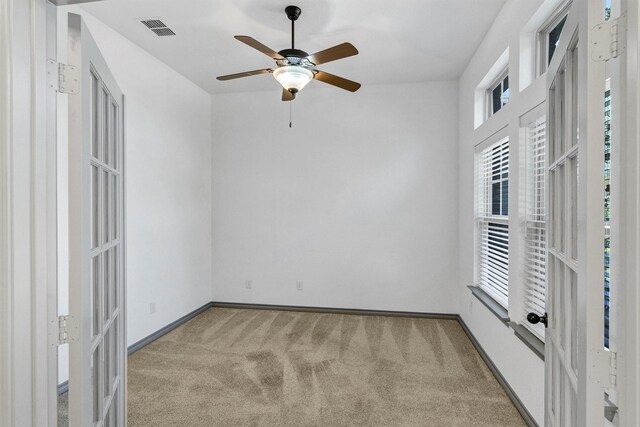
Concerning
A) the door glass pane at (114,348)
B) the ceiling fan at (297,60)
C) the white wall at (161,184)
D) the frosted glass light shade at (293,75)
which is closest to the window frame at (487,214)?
the ceiling fan at (297,60)

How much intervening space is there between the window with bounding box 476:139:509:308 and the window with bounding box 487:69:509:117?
390 millimetres

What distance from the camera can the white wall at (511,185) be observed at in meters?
2.29

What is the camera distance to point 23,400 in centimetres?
98

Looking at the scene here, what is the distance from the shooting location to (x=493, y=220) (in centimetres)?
338

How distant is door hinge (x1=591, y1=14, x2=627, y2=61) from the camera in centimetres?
83

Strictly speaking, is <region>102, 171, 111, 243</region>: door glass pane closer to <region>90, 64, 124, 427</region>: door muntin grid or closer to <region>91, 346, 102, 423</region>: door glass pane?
<region>90, 64, 124, 427</region>: door muntin grid

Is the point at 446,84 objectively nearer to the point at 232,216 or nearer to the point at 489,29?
the point at 489,29

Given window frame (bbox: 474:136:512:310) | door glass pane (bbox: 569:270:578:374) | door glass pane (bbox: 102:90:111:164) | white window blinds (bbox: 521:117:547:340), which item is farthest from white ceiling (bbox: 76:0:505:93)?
door glass pane (bbox: 569:270:578:374)

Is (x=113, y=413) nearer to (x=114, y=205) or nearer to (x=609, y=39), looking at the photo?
(x=114, y=205)

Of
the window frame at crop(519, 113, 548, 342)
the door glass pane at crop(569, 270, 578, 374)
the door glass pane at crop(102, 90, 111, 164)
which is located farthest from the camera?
the window frame at crop(519, 113, 548, 342)

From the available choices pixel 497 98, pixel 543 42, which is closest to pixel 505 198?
pixel 497 98

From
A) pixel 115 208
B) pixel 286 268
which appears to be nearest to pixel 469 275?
pixel 286 268

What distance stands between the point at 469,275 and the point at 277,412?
2.50 meters

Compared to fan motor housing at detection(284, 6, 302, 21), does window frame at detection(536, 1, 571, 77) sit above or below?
below
